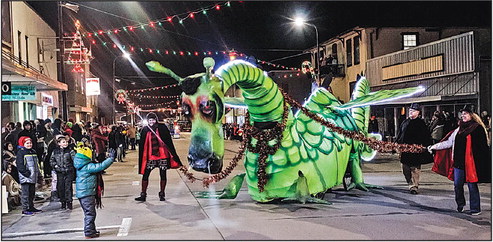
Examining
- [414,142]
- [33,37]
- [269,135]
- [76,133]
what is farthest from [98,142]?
[33,37]

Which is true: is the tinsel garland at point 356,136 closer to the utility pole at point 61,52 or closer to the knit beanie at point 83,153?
the knit beanie at point 83,153

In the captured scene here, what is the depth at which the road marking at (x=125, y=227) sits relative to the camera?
6.90 meters

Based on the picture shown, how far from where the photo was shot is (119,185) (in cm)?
1248

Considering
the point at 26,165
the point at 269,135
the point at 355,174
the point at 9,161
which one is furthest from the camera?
the point at 355,174

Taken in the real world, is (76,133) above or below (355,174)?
above

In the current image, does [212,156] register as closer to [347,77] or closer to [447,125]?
[447,125]

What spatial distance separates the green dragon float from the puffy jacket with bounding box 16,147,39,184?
319 centimetres

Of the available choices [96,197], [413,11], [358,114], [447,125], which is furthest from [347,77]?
[96,197]

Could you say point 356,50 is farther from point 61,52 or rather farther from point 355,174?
point 355,174

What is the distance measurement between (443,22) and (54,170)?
22.9m

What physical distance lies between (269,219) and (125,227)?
208 centimetres

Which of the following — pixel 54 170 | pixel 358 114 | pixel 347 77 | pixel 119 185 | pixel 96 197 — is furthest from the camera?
pixel 347 77

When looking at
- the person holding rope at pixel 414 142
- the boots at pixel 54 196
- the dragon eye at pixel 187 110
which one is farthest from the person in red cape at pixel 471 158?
the boots at pixel 54 196

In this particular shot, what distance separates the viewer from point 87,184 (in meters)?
6.83
